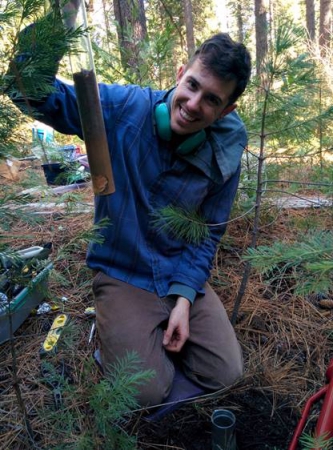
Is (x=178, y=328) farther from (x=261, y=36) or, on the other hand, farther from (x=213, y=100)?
(x=261, y=36)

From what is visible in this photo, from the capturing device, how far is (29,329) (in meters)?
2.08

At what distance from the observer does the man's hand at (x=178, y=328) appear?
194 cm

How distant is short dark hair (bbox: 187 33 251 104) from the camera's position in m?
1.73

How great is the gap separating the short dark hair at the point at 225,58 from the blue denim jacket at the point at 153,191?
1.02 ft

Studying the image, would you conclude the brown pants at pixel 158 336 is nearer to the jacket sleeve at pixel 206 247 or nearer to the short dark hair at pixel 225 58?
the jacket sleeve at pixel 206 247

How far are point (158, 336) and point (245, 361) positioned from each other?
1.57 ft

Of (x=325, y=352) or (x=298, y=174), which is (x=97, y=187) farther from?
(x=298, y=174)

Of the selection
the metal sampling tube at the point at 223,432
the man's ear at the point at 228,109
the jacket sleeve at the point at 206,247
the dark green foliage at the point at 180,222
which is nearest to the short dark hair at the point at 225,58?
the man's ear at the point at 228,109

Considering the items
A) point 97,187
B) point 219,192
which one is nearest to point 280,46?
point 219,192

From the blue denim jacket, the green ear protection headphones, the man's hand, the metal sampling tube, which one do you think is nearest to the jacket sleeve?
the blue denim jacket

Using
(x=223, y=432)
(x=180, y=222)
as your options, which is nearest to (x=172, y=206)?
(x=180, y=222)

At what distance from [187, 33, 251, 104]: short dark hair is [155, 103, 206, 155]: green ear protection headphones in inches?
11.2

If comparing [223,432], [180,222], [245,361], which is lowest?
[245,361]

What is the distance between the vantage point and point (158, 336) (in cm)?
197
